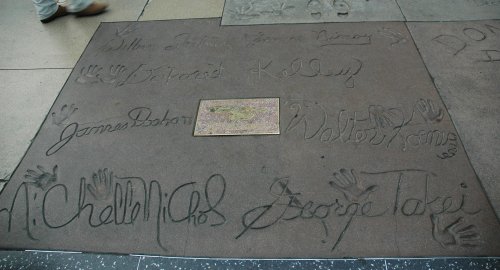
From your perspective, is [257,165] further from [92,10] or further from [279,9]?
[92,10]

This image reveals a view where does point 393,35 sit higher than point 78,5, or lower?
lower

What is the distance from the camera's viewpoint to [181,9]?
12.4 feet

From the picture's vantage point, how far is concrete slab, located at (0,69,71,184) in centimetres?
244

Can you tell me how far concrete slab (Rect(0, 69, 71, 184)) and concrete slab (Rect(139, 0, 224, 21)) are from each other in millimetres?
1132

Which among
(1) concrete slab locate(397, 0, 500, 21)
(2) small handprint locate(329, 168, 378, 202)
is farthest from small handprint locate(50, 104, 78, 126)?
(1) concrete slab locate(397, 0, 500, 21)

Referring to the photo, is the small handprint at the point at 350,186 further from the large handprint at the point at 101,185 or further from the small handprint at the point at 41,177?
the small handprint at the point at 41,177

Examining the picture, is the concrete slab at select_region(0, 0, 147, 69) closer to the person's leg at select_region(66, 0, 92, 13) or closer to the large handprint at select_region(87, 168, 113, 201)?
the person's leg at select_region(66, 0, 92, 13)

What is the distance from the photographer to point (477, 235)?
1.88 metres

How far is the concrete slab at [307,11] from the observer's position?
11.5 feet

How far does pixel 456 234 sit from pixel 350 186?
1.94ft

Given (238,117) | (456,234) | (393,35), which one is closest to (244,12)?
(393,35)

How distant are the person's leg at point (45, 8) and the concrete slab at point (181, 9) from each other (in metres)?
0.94
